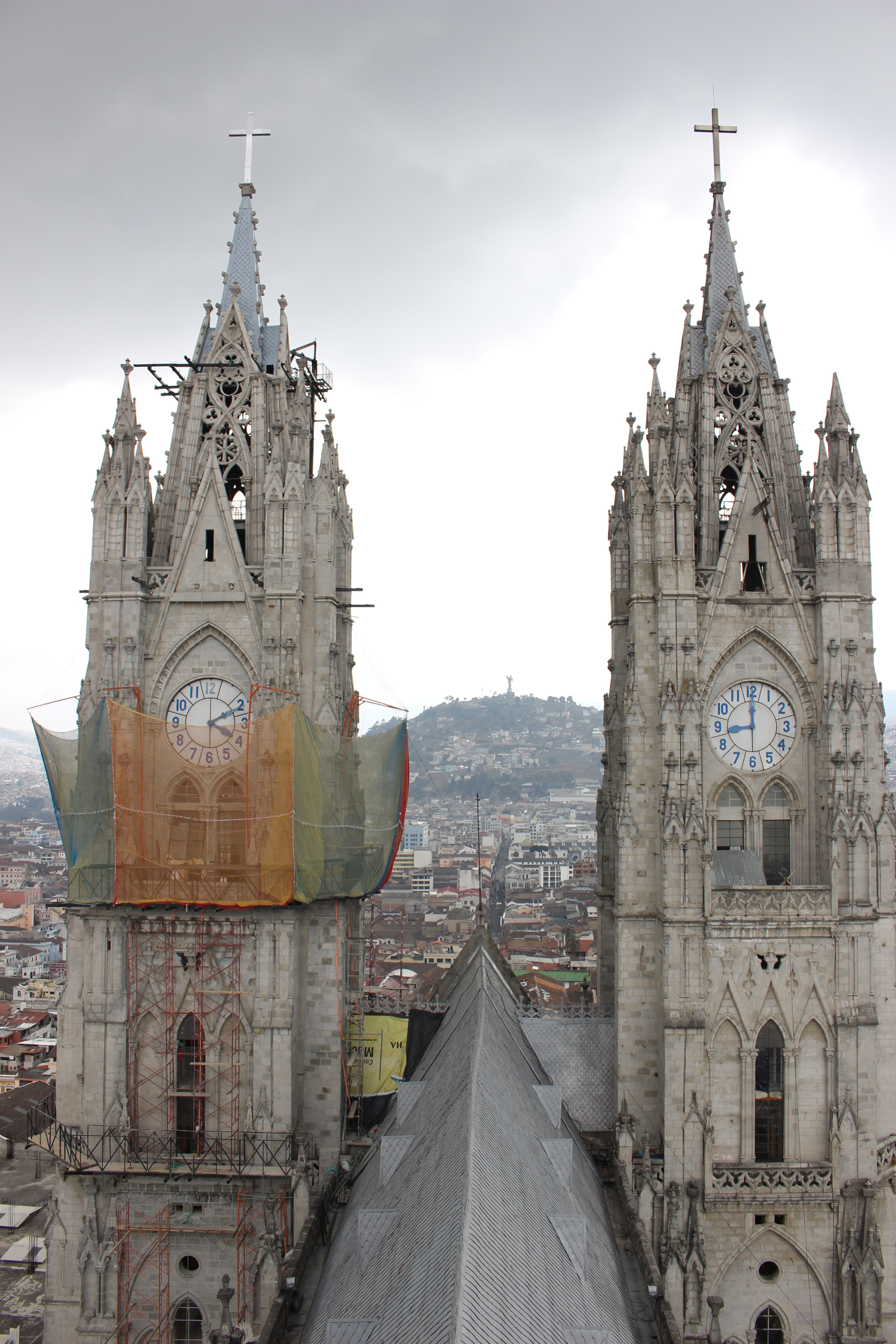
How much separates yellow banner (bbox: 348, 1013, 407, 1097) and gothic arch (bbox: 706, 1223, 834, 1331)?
1016 cm

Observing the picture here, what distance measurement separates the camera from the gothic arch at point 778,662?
26.0m

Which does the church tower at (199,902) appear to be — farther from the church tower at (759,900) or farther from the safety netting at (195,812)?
the church tower at (759,900)

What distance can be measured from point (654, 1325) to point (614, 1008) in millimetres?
9069

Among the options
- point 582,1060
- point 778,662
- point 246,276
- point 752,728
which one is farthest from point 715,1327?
point 246,276

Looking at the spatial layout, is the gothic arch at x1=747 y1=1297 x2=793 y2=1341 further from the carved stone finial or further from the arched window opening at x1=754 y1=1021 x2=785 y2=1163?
the arched window opening at x1=754 y1=1021 x2=785 y2=1163

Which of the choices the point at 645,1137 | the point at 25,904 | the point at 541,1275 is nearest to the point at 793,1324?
the point at 645,1137

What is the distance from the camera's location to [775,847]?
86.2 ft

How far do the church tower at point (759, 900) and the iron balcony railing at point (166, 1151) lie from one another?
785 cm

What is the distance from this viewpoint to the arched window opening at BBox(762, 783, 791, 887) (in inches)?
1029

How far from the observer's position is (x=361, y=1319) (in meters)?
15.1

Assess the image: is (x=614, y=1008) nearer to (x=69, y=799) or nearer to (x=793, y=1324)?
(x=793, y=1324)

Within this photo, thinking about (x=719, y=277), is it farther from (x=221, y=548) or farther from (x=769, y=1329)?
(x=769, y=1329)

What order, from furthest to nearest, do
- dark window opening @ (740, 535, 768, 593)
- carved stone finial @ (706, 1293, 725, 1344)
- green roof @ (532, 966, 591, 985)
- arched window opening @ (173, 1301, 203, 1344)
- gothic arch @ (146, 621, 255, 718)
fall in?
green roof @ (532, 966, 591, 985) < dark window opening @ (740, 535, 768, 593) < gothic arch @ (146, 621, 255, 718) < arched window opening @ (173, 1301, 203, 1344) < carved stone finial @ (706, 1293, 725, 1344)

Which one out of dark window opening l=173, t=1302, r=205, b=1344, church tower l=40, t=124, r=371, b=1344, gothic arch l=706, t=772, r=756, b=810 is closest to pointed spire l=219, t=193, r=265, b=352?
church tower l=40, t=124, r=371, b=1344
